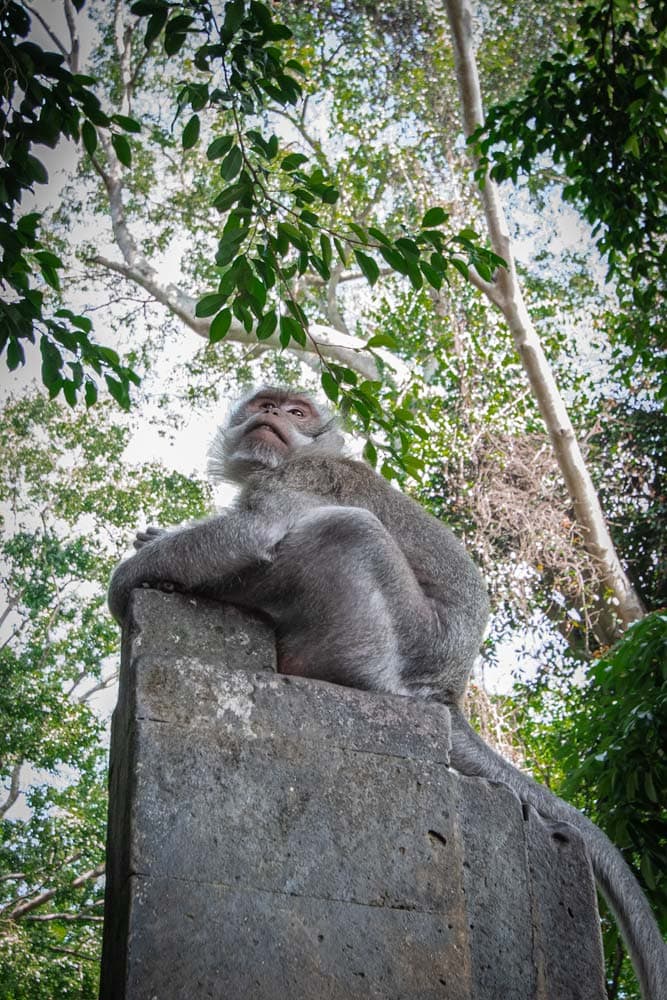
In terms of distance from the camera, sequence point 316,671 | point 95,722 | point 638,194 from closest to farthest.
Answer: point 316,671 → point 638,194 → point 95,722

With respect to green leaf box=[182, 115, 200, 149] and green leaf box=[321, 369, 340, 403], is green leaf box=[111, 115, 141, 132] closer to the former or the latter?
green leaf box=[182, 115, 200, 149]

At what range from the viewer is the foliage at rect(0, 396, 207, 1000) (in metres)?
13.3

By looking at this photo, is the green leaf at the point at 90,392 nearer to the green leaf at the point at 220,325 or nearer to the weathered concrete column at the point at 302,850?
the green leaf at the point at 220,325

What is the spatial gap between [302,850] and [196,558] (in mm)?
1193

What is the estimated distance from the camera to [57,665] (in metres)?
16.6

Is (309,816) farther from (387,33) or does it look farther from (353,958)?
(387,33)

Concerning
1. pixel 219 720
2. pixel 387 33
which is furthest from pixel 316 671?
pixel 387 33

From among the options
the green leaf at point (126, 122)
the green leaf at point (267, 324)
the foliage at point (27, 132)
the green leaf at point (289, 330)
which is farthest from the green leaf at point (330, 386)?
the green leaf at point (126, 122)

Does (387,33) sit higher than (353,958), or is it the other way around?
(387,33)

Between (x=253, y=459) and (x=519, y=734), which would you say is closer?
(x=253, y=459)

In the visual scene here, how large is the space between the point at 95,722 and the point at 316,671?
12.4m

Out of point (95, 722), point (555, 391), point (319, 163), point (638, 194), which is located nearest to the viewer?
point (638, 194)

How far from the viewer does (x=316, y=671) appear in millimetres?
4070

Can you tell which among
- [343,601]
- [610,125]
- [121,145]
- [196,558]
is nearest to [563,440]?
[610,125]
